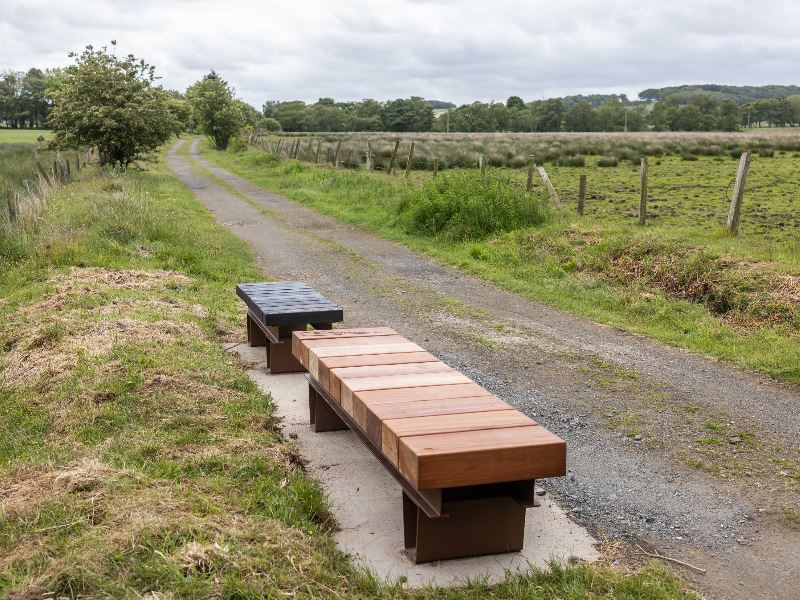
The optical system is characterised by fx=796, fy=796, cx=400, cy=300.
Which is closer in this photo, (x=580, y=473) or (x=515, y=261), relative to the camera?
(x=580, y=473)

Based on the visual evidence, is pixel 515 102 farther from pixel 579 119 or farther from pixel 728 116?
pixel 728 116

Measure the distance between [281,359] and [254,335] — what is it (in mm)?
913

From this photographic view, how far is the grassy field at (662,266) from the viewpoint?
326 inches

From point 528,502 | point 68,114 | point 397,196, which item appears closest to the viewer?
point 528,502

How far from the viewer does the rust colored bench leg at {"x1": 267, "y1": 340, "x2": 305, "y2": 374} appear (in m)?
6.57

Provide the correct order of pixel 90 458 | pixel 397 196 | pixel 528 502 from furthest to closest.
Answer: pixel 397 196 → pixel 90 458 → pixel 528 502

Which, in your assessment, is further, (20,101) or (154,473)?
(20,101)

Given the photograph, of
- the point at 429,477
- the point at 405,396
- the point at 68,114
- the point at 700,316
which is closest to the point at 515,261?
the point at 700,316

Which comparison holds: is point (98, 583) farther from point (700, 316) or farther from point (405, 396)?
point (700, 316)

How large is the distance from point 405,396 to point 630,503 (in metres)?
1.43

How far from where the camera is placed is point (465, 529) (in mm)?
3711

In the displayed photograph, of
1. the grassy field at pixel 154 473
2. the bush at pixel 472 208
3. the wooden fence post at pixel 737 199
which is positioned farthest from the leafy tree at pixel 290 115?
A: the grassy field at pixel 154 473

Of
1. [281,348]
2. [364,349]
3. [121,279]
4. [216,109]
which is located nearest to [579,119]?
Result: [216,109]

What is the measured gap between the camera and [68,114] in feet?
85.4
